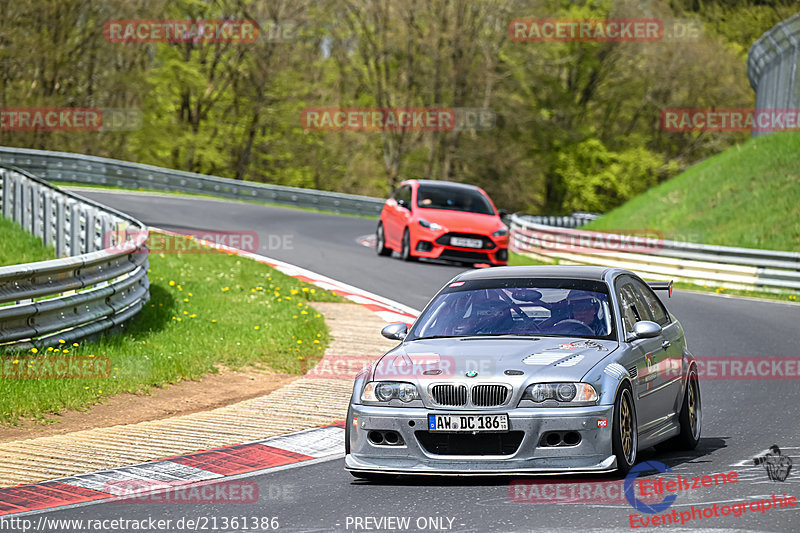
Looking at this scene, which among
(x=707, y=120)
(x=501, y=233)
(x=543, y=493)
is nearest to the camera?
(x=543, y=493)

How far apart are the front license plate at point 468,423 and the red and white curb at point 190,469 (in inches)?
57.6

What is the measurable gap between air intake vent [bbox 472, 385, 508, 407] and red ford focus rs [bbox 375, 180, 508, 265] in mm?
15777

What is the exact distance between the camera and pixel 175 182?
4009 cm

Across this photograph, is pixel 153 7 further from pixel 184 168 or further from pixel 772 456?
pixel 772 456

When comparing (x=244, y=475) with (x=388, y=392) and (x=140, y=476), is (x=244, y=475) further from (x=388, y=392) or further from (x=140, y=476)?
(x=388, y=392)

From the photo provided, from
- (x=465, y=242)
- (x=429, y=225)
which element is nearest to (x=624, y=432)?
(x=465, y=242)

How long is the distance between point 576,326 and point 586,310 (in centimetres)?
17

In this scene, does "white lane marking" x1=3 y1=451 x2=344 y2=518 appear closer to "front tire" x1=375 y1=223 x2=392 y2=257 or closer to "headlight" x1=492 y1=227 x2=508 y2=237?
"headlight" x1=492 y1=227 x2=508 y2=237

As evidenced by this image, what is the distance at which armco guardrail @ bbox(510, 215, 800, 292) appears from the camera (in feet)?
77.5

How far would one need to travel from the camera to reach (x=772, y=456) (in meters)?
8.02

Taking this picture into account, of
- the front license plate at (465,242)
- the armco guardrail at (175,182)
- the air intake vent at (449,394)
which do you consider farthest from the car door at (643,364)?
the armco guardrail at (175,182)

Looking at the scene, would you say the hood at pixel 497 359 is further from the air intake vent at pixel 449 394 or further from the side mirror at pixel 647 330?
the side mirror at pixel 647 330

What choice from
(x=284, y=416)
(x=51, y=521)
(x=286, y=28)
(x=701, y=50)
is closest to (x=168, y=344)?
(x=284, y=416)

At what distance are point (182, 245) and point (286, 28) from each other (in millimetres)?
37059
